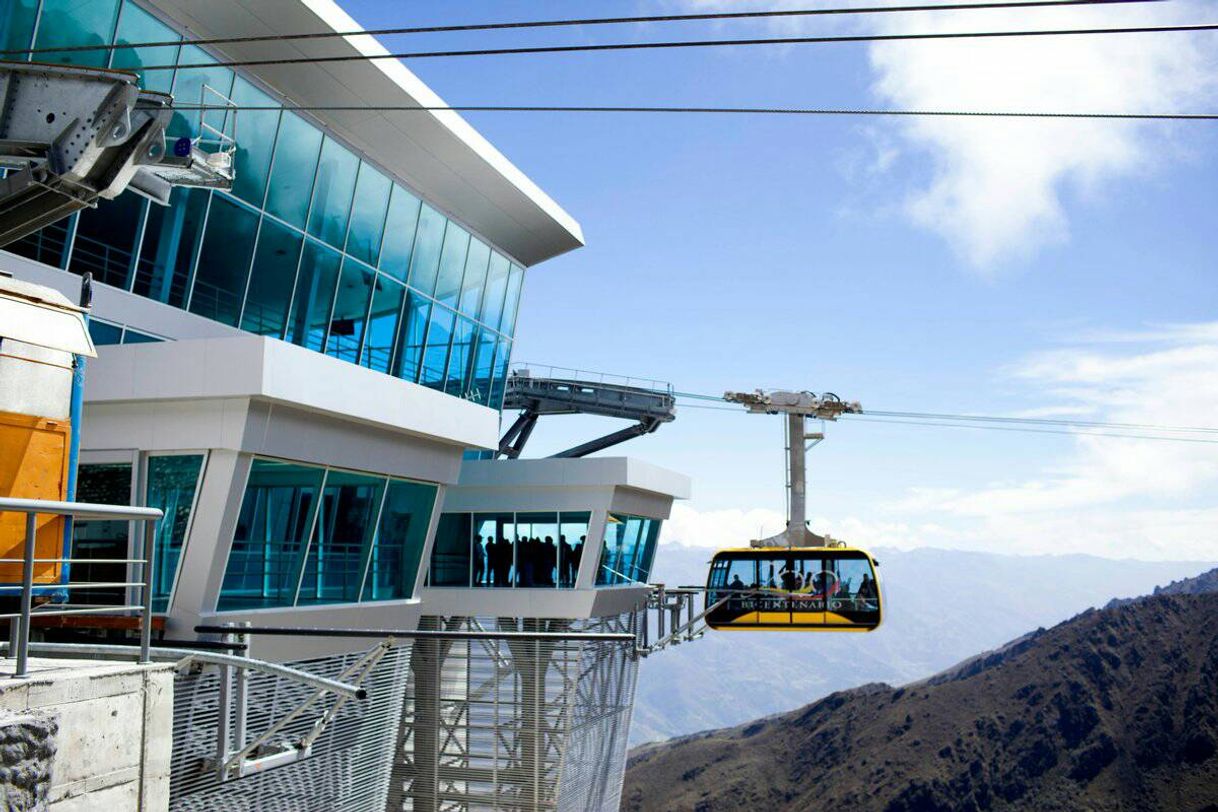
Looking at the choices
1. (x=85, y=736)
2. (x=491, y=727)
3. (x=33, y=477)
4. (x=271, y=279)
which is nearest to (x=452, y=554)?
(x=491, y=727)

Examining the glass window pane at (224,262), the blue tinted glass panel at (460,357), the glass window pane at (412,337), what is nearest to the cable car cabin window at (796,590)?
the blue tinted glass panel at (460,357)

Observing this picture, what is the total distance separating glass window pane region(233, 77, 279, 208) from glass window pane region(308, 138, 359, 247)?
1.40 m

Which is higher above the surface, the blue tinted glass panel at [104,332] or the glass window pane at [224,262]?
the glass window pane at [224,262]

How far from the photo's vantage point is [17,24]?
50.3 ft

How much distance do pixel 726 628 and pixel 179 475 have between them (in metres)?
14.4

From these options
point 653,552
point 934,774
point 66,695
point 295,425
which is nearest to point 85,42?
point 295,425

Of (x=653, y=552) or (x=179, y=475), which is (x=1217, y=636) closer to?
(x=653, y=552)

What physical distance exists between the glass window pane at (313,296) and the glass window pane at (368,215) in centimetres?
74

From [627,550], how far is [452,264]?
29.9ft

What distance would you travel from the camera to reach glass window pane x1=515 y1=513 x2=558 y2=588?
27.1 metres

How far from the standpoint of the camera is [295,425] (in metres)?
15.9

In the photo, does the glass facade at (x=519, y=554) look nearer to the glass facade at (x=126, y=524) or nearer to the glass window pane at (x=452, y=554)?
the glass window pane at (x=452, y=554)

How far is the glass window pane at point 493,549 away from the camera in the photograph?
2716 centimetres

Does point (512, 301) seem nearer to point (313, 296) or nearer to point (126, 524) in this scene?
point (313, 296)
